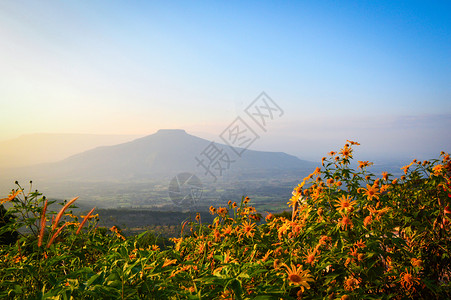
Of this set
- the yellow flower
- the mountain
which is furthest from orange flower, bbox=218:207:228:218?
the mountain

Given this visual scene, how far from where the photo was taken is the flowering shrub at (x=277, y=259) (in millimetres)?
1388

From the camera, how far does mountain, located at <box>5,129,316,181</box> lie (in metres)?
124

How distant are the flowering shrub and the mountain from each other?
10978 cm

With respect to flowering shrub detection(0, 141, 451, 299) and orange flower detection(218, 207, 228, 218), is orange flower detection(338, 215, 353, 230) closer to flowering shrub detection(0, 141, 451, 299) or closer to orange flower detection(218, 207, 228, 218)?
flowering shrub detection(0, 141, 451, 299)

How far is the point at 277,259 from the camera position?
1681 millimetres

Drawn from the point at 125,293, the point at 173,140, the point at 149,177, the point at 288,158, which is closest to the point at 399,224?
the point at 125,293

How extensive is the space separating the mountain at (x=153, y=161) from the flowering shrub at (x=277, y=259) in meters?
110

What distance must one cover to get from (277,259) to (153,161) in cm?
14209

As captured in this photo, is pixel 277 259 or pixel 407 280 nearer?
pixel 277 259

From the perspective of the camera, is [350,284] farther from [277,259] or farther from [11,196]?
[11,196]

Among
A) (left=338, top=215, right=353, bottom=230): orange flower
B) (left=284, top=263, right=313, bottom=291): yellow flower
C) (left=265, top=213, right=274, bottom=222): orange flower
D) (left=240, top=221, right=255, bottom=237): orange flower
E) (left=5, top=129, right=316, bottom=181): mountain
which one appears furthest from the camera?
(left=5, top=129, right=316, bottom=181): mountain

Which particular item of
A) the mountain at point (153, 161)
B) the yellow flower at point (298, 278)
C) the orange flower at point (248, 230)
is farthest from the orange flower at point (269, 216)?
the mountain at point (153, 161)

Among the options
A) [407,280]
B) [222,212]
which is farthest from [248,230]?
[407,280]

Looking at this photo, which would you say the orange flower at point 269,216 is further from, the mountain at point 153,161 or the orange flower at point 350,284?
the mountain at point 153,161
